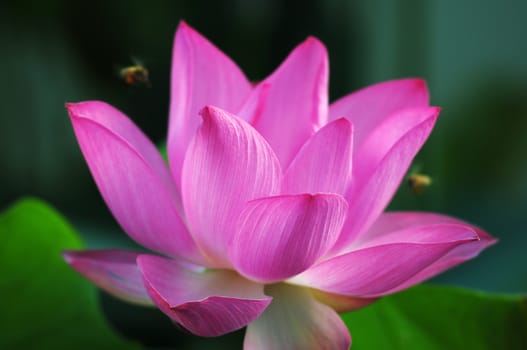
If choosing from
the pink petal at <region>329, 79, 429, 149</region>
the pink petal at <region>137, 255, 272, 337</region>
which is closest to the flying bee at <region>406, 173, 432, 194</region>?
the pink petal at <region>329, 79, 429, 149</region>

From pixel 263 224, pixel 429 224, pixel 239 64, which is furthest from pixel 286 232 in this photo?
pixel 239 64

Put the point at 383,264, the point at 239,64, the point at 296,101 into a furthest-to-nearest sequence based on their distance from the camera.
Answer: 1. the point at 239,64
2. the point at 296,101
3. the point at 383,264

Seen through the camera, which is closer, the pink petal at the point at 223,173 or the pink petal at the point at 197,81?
the pink petal at the point at 223,173

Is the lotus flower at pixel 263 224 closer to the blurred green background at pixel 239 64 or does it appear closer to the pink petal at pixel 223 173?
the pink petal at pixel 223 173

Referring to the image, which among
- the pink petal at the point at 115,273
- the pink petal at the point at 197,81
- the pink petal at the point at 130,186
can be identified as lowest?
the pink petal at the point at 115,273

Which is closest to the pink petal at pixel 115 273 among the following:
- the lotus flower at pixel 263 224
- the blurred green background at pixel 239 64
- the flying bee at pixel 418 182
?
the lotus flower at pixel 263 224

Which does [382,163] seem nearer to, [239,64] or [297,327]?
[297,327]
